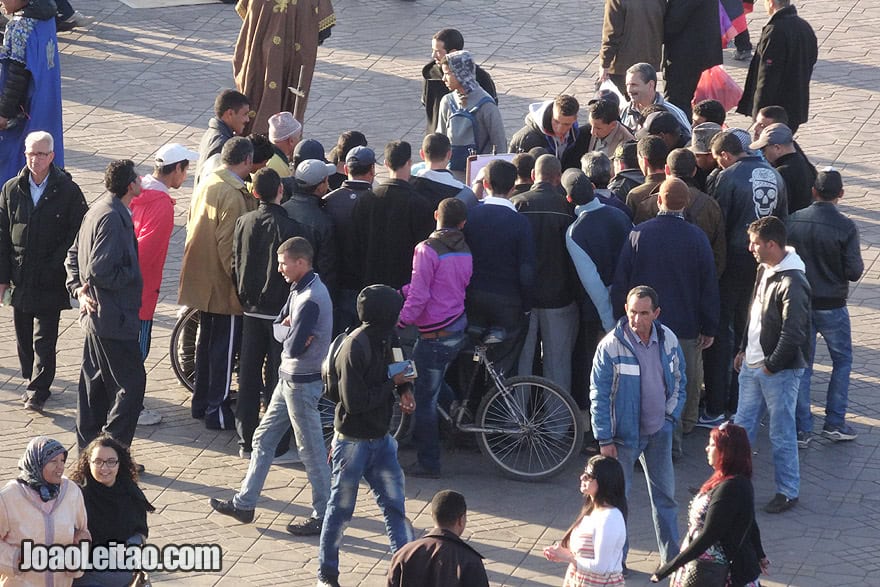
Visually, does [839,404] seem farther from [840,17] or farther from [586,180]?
[840,17]

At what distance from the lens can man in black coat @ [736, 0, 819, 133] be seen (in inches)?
529

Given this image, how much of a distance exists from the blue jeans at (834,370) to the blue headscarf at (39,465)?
16.1 feet

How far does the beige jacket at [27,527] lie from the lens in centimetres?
731

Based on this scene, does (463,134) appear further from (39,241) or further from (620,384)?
(620,384)

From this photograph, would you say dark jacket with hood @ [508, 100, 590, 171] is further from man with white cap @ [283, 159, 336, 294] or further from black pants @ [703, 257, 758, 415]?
man with white cap @ [283, 159, 336, 294]

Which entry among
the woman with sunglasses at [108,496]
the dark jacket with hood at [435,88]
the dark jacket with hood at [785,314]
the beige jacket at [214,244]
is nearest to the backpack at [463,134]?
the dark jacket with hood at [435,88]

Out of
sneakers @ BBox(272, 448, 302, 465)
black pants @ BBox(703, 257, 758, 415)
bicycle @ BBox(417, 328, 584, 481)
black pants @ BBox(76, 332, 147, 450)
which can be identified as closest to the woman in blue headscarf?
black pants @ BBox(76, 332, 147, 450)

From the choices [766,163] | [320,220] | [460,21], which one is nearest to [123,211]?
[320,220]

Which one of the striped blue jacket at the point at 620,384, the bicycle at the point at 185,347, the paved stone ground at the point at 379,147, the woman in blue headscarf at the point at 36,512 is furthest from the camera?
the bicycle at the point at 185,347

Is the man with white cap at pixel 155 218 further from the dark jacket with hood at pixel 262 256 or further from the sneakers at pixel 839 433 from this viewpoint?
the sneakers at pixel 839 433

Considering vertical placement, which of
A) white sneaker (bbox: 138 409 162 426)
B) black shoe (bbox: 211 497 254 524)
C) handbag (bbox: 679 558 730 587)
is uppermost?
handbag (bbox: 679 558 730 587)

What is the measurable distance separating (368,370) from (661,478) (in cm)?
174

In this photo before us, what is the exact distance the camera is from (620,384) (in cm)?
844

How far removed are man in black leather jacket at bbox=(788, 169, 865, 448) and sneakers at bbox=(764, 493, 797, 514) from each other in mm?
898
